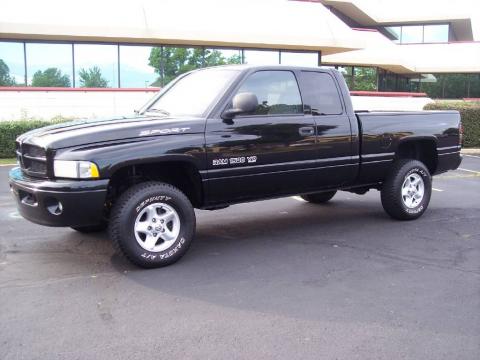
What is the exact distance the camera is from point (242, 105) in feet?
16.9

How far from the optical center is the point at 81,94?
16.8 metres

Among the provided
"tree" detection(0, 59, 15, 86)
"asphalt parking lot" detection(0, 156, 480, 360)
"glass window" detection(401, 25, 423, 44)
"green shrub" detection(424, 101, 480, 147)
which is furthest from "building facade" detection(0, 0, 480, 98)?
"glass window" detection(401, 25, 423, 44)

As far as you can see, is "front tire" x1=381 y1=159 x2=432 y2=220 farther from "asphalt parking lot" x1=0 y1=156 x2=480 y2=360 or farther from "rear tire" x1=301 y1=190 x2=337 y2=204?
"rear tire" x1=301 y1=190 x2=337 y2=204

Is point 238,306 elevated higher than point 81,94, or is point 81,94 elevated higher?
point 81,94

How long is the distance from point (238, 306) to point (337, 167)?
101 inches

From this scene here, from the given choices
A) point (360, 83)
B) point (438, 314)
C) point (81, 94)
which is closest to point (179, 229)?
point (438, 314)

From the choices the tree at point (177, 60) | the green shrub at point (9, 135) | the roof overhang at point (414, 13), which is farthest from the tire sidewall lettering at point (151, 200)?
the roof overhang at point (414, 13)

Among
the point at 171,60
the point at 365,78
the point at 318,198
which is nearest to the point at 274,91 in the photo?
the point at 318,198

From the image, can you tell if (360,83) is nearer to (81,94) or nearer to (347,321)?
(81,94)

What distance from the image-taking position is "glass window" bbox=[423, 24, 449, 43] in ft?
116

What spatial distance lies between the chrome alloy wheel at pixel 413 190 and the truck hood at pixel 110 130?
10.2 ft

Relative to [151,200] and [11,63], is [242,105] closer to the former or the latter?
[151,200]

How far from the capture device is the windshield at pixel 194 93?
5.50 m

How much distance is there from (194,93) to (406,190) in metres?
3.08
